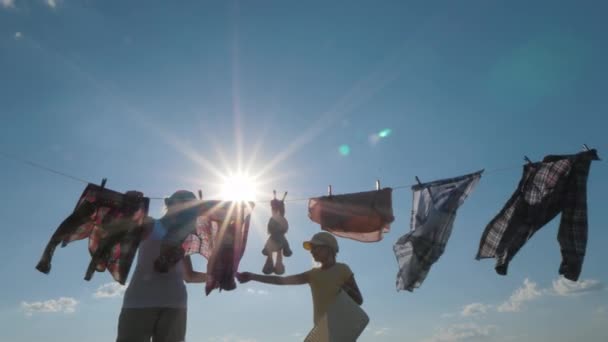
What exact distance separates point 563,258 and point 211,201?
5560mm

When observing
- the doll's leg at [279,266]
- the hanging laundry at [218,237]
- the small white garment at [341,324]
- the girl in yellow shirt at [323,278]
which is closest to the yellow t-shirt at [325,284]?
the girl in yellow shirt at [323,278]

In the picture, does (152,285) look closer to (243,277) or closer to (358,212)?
(243,277)

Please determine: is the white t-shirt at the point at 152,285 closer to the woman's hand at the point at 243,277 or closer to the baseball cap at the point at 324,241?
the woman's hand at the point at 243,277

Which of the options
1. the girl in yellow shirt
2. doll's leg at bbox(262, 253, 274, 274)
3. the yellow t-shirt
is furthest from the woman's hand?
the yellow t-shirt

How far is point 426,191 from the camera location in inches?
293

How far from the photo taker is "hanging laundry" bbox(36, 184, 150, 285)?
5887mm

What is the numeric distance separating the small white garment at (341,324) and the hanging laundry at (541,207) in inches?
138

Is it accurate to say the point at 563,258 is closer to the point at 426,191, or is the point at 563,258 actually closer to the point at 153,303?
the point at 426,191

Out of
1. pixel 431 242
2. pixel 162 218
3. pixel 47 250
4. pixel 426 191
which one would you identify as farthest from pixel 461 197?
pixel 47 250

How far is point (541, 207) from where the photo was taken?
6.89m

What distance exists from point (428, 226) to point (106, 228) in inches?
199

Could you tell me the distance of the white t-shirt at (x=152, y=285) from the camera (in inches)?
174

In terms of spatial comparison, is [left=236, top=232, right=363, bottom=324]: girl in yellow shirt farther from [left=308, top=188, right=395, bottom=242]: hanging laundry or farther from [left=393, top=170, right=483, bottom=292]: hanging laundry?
[left=308, top=188, right=395, bottom=242]: hanging laundry

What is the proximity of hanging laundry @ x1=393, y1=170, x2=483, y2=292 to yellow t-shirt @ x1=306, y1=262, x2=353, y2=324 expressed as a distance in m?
1.87
